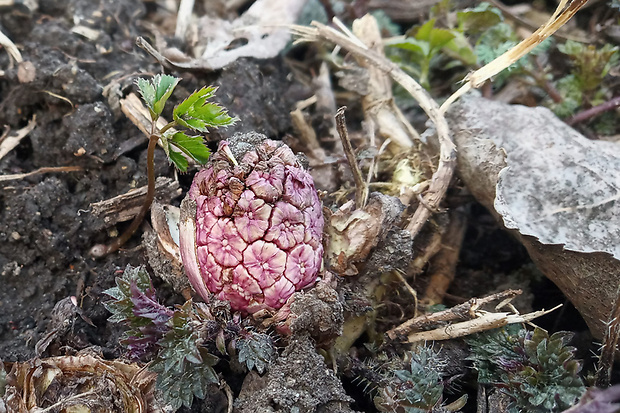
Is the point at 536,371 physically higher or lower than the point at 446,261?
higher

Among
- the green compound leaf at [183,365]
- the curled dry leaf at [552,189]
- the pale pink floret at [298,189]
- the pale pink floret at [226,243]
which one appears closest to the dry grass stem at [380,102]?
the curled dry leaf at [552,189]

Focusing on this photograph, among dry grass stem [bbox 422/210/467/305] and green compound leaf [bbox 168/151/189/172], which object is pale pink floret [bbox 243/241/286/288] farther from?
dry grass stem [bbox 422/210/467/305]

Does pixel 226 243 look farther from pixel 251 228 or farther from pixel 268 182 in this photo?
pixel 268 182

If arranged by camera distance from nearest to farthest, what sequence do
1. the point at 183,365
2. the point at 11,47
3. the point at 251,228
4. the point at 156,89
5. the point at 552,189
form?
the point at 183,365, the point at 251,228, the point at 156,89, the point at 552,189, the point at 11,47

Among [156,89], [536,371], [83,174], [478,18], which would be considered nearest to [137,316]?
[156,89]

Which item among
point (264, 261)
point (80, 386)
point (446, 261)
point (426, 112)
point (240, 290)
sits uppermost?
point (426, 112)

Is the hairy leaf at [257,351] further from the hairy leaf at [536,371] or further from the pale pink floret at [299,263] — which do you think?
the hairy leaf at [536,371]
